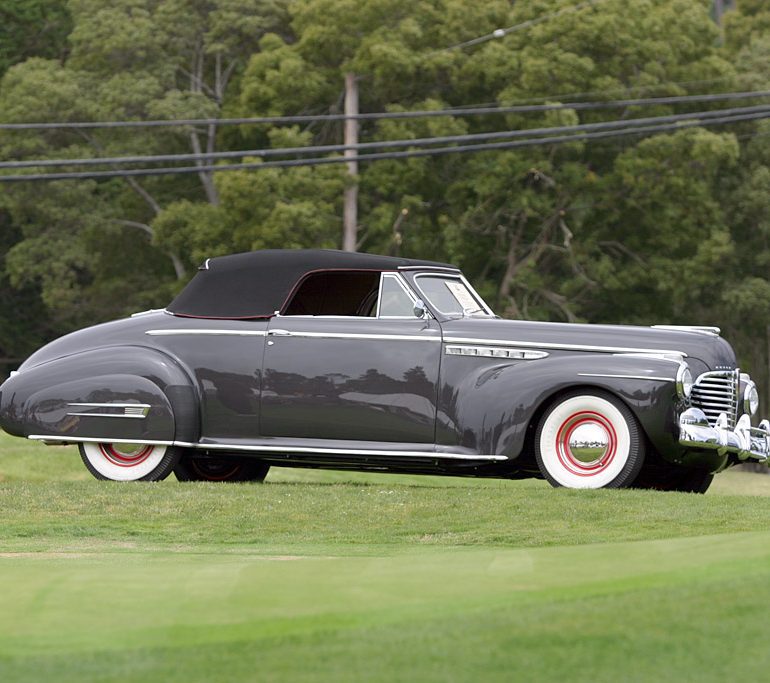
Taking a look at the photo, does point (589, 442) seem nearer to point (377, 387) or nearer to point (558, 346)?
point (558, 346)

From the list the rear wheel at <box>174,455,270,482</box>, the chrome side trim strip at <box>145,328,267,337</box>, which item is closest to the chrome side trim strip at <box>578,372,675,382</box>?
the chrome side trim strip at <box>145,328,267,337</box>

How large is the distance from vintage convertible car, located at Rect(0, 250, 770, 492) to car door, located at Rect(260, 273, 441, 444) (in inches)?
0.5

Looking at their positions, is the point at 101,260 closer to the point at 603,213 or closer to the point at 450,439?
the point at 603,213

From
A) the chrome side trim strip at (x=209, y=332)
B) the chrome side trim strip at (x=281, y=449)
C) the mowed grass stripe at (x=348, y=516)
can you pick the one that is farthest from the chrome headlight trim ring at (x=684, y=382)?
the chrome side trim strip at (x=209, y=332)

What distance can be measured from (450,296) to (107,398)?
3.03 metres

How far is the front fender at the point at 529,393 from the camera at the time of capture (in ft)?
42.7

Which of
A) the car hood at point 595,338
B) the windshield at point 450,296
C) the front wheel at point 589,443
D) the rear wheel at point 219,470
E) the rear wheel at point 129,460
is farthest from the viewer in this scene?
the rear wheel at point 219,470

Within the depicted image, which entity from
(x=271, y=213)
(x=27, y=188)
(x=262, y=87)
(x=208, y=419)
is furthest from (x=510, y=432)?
(x=27, y=188)

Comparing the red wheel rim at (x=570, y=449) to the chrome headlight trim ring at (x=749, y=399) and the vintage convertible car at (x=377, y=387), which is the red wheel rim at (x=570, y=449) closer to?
the vintage convertible car at (x=377, y=387)

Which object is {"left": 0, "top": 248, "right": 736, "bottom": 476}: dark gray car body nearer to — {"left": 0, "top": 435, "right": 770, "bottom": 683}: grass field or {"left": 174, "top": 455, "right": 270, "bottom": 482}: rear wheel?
{"left": 174, "top": 455, "right": 270, "bottom": 482}: rear wheel

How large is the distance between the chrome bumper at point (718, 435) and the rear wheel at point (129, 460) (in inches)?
173

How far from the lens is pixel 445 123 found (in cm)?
4044

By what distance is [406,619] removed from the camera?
6.27 metres

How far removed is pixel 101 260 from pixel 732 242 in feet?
57.1
